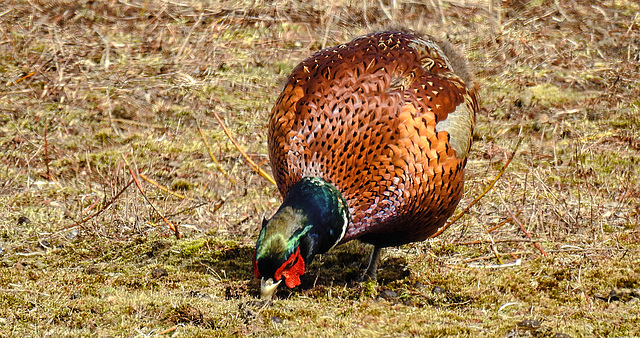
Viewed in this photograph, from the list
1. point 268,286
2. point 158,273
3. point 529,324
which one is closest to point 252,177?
point 158,273

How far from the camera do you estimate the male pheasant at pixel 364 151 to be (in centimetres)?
422

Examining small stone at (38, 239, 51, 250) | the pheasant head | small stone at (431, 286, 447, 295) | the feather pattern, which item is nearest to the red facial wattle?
the pheasant head

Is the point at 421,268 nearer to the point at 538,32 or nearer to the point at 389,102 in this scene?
the point at 389,102

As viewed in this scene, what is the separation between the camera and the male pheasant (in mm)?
4219

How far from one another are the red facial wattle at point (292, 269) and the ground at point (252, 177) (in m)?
0.28

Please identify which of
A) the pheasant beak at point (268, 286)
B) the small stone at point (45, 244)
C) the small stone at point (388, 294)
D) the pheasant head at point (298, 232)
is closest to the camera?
the pheasant head at point (298, 232)

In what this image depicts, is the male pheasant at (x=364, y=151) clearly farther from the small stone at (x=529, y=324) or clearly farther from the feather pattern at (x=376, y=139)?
the small stone at (x=529, y=324)

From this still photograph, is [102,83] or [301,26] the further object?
[301,26]

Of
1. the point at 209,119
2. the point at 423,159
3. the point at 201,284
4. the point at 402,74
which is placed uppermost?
the point at 402,74

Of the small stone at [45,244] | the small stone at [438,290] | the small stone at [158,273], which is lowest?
the small stone at [45,244]

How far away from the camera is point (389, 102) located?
4449mm

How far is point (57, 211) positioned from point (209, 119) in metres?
2.59

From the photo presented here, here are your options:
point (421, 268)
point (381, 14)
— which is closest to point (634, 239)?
point (421, 268)

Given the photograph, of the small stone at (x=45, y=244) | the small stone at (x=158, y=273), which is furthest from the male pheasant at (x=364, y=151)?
the small stone at (x=45, y=244)
